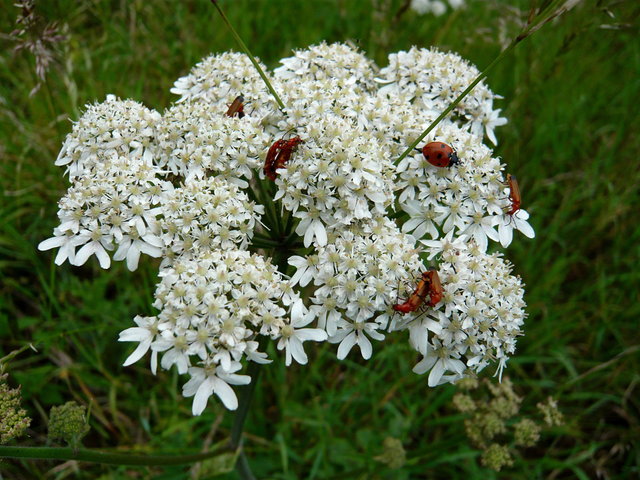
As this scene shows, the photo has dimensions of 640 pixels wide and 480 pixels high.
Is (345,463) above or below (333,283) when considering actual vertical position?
below

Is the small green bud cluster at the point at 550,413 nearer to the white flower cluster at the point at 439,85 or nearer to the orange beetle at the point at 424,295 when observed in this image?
the orange beetle at the point at 424,295

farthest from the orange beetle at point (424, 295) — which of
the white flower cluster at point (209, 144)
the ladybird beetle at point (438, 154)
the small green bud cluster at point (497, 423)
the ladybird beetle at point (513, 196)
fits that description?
the white flower cluster at point (209, 144)

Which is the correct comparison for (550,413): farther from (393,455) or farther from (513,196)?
(513,196)

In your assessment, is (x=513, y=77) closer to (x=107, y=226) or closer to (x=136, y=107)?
(x=136, y=107)

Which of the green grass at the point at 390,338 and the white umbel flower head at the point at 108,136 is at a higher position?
the white umbel flower head at the point at 108,136

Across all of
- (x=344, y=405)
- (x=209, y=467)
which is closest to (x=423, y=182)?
(x=344, y=405)

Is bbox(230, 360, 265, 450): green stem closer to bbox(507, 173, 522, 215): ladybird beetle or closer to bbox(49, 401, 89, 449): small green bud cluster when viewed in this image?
bbox(49, 401, 89, 449): small green bud cluster

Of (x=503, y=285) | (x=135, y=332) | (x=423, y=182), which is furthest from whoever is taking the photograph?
(x=423, y=182)
